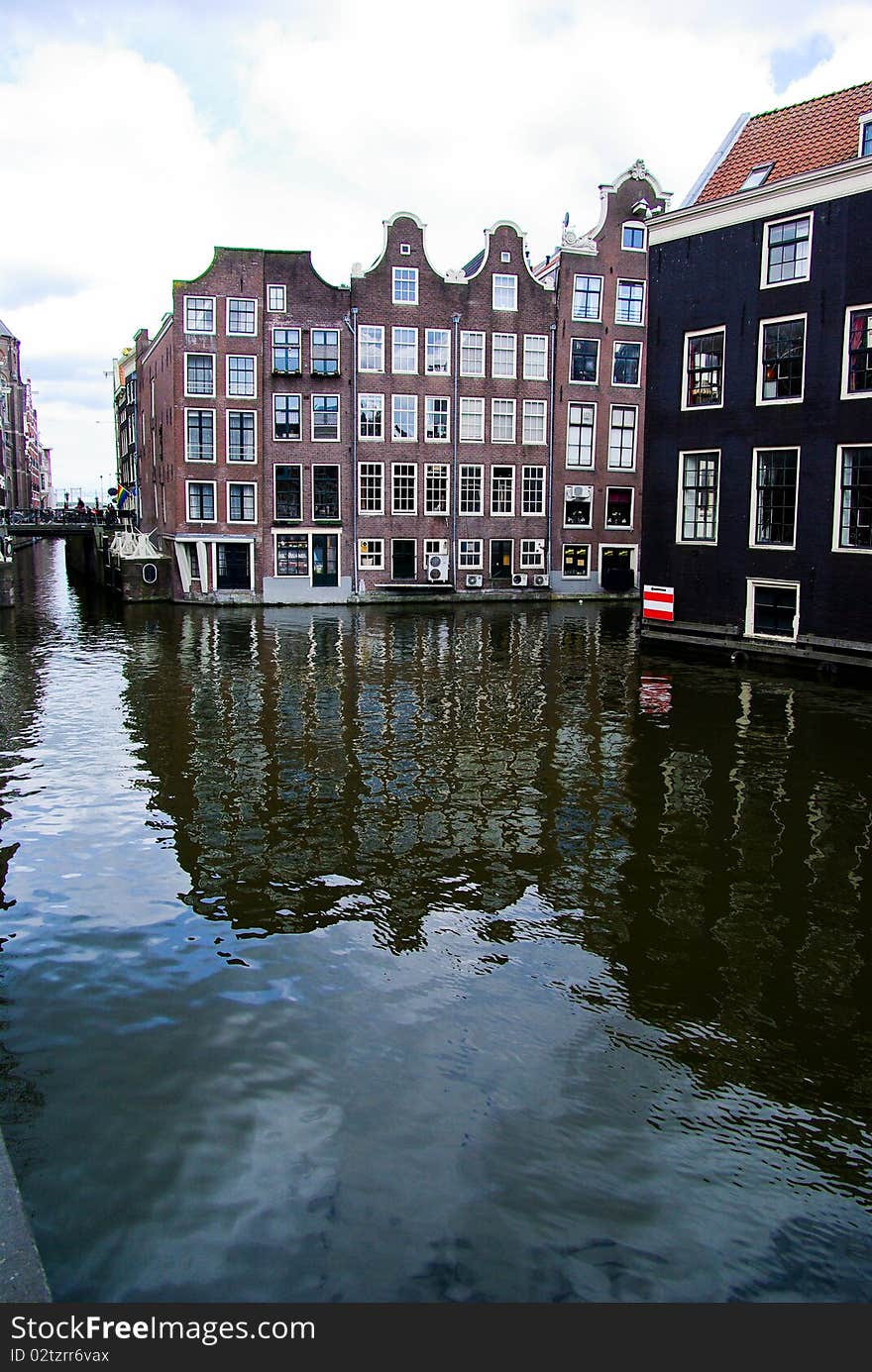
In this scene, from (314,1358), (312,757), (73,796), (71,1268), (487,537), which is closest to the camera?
(314,1358)

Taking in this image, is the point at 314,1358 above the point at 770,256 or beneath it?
beneath

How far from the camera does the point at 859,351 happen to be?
2764cm

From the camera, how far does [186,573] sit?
2034 inches

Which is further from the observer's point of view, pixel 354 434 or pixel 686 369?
pixel 354 434

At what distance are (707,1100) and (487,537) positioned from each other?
1882 inches

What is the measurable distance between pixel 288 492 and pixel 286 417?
147 inches

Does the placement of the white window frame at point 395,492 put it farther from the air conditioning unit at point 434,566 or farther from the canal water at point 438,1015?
the canal water at point 438,1015

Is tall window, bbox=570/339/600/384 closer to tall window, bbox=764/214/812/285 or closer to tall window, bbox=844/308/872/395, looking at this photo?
tall window, bbox=764/214/812/285

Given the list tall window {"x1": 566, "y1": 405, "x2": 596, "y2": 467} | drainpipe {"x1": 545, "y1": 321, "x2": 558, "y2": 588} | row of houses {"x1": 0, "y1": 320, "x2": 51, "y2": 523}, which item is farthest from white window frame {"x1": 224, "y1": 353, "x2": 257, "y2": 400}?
row of houses {"x1": 0, "y1": 320, "x2": 51, "y2": 523}

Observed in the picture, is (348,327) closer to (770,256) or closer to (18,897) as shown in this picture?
(770,256)

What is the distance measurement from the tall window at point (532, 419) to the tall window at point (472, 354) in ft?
9.98

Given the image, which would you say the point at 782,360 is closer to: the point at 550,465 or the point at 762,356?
the point at 762,356

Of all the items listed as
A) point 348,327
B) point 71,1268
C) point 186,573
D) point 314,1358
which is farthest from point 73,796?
point 348,327

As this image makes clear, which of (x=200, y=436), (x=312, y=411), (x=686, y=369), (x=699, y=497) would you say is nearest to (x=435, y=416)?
(x=312, y=411)
